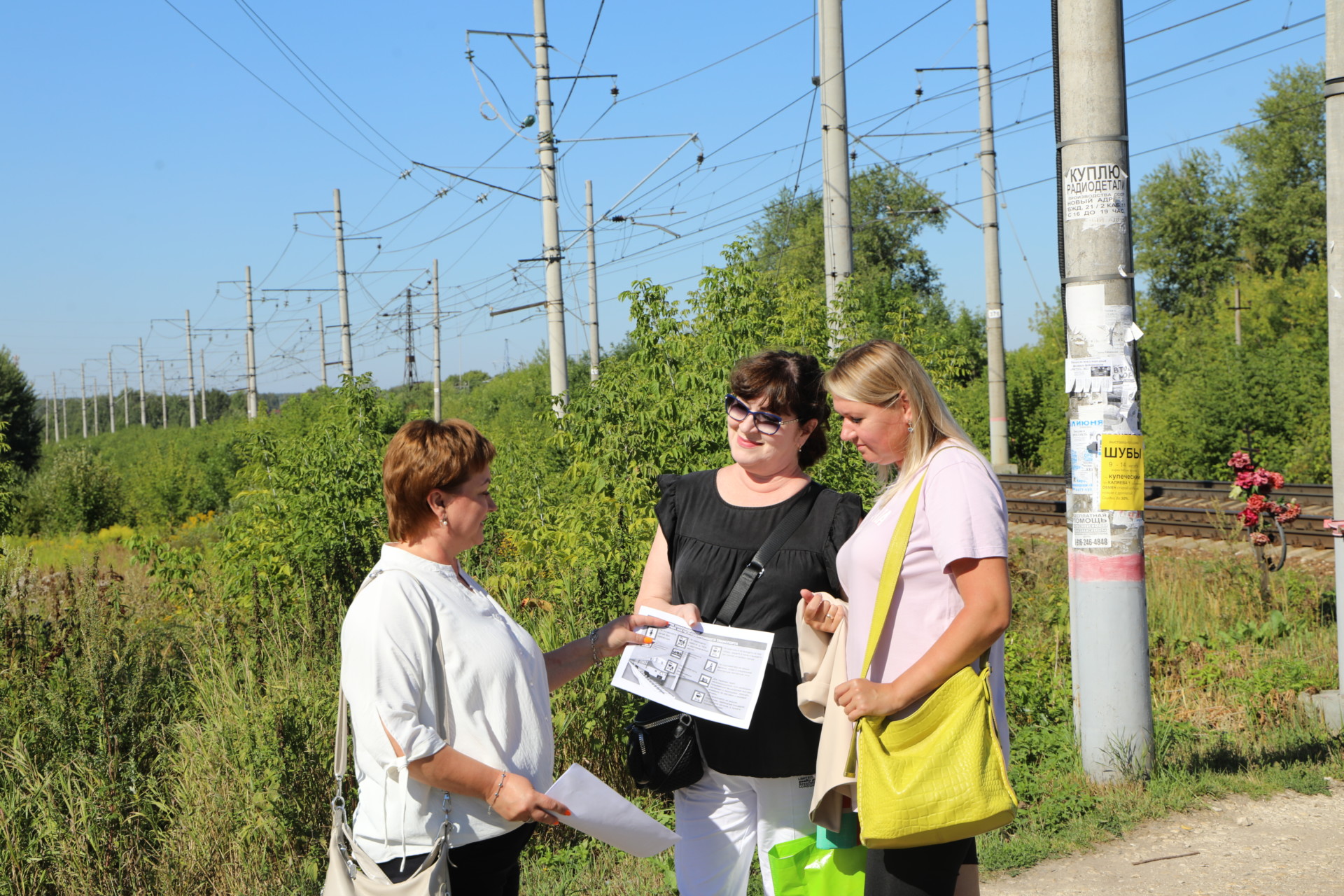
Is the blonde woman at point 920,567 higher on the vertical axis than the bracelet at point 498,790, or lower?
higher

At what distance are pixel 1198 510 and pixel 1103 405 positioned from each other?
37.4ft

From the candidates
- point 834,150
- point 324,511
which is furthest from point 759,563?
point 324,511

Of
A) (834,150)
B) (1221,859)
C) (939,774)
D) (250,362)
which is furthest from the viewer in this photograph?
(250,362)

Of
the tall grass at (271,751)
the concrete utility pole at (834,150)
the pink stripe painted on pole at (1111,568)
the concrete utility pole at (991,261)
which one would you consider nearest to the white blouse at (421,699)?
the tall grass at (271,751)

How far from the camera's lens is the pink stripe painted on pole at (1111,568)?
492 cm

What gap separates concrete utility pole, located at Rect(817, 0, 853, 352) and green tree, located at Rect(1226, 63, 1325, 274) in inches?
1760

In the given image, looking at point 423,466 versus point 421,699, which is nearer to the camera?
point 421,699

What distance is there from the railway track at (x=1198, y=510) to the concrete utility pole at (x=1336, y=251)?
470 cm

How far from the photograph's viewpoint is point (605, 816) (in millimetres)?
2602

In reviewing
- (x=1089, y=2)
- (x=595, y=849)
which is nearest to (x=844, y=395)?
(x=595, y=849)

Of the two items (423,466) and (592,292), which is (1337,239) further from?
(592,292)

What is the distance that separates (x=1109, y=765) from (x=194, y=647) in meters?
5.67

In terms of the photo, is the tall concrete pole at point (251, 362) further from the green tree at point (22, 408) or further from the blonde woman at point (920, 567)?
the blonde woman at point (920, 567)

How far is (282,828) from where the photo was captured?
467 centimetres
